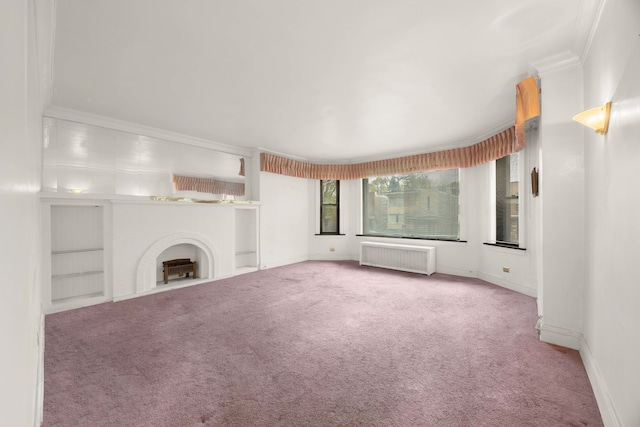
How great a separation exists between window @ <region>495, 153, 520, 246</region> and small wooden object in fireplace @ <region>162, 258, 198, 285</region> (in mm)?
5035

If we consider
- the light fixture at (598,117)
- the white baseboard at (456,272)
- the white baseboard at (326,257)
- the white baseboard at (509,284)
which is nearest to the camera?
the light fixture at (598,117)

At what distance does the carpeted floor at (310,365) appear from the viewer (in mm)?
1505

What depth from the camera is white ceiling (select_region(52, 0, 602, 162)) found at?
5.62 ft

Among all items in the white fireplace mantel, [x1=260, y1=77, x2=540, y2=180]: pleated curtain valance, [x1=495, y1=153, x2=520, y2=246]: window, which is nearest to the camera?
[x1=260, y1=77, x2=540, y2=180]: pleated curtain valance

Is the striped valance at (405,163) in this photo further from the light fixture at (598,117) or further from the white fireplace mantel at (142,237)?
the light fixture at (598,117)

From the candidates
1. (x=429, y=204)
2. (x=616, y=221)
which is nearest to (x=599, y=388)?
(x=616, y=221)

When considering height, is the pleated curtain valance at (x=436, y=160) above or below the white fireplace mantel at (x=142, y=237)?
above

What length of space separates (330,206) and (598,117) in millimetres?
5109

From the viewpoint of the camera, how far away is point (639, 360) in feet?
3.60

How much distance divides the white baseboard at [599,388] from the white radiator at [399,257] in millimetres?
2791

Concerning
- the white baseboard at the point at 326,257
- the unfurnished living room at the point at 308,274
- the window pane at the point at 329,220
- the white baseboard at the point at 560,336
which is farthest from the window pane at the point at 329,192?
the white baseboard at the point at 560,336

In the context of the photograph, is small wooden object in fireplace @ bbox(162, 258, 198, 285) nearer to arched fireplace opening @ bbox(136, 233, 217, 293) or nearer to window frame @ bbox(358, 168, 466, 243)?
arched fireplace opening @ bbox(136, 233, 217, 293)

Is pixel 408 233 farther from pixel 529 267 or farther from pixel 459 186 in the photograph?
pixel 529 267

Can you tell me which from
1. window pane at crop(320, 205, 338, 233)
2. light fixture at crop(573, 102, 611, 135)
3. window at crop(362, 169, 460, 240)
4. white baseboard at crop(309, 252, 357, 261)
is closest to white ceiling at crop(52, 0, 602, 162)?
light fixture at crop(573, 102, 611, 135)
